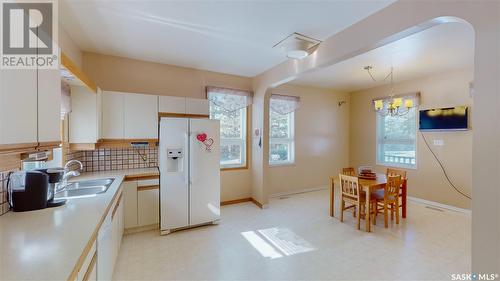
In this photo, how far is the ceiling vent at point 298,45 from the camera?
255 cm

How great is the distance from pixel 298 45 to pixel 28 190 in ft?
9.64

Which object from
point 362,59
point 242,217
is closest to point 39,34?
point 242,217

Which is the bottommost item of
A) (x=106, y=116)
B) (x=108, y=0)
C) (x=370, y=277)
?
(x=370, y=277)

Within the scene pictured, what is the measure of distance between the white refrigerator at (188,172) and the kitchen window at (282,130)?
1.88 meters

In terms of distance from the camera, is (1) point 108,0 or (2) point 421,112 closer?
(1) point 108,0

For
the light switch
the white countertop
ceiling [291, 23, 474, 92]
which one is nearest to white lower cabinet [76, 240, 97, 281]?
the white countertop

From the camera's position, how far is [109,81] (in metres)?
3.17

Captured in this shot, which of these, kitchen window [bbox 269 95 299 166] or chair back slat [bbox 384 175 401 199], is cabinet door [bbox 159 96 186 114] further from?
chair back slat [bbox 384 175 401 199]

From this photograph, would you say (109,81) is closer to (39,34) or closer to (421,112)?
(39,34)

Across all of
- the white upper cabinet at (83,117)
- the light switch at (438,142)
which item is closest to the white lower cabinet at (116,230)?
the white upper cabinet at (83,117)

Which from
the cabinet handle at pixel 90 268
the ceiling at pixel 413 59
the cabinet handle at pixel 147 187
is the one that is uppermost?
the ceiling at pixel 413 59

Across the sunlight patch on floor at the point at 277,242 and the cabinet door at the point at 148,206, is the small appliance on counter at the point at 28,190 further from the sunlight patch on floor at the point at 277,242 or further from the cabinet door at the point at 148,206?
the sunlight patch on floor at the point at 277,242

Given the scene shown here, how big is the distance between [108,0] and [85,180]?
6.29 ft

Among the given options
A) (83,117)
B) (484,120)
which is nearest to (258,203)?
(83,117)
